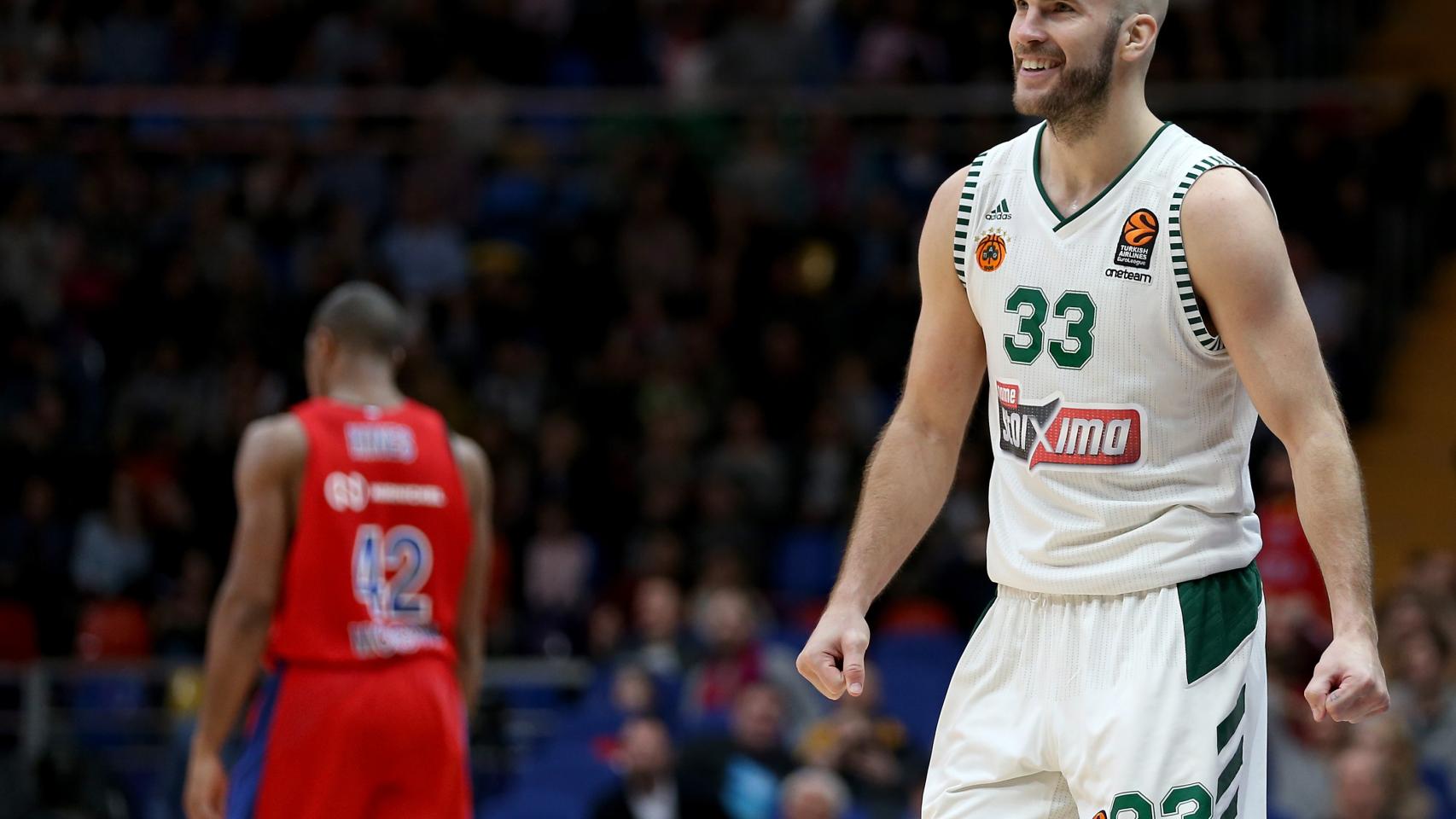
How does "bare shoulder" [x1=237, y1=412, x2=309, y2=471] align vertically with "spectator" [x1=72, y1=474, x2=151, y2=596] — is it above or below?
above

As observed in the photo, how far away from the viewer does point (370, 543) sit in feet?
20.2

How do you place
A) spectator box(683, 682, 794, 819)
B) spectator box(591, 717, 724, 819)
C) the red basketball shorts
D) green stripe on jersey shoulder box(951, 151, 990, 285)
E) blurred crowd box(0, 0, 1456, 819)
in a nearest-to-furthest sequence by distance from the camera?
green stripe on jersey shoulder box(951, 151, 990, 285)
the red basketball shorts
spectator box(683, 682, 794, 819)
spectator box(591, 717, 724, 819)
blurred crowd box(0, 0, 1456, 819)

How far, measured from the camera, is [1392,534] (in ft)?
45.3

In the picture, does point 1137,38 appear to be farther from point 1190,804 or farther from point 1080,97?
point 1190,804

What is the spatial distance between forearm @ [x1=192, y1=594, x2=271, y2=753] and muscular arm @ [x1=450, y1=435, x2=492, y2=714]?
29.6 inches

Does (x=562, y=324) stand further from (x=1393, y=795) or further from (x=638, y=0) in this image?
(x=1393, y=795)

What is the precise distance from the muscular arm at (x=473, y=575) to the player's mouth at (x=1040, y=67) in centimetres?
306

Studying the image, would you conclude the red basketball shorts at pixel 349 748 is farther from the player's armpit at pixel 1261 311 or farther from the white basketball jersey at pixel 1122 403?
the player's armpit at pixel 1261 311

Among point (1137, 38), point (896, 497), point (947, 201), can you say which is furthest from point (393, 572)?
point (1137, 38)

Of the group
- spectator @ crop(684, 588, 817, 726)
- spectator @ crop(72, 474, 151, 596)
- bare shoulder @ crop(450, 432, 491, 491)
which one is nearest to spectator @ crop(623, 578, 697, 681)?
spectator @ crop(684, 588, 817, 726)

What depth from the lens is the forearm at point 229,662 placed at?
5.99 m

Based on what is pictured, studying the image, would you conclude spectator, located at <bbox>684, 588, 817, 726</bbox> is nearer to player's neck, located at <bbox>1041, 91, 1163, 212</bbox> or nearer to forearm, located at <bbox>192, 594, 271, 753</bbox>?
forearm, located at <bbox>192, 594, 271, 753</bbox>

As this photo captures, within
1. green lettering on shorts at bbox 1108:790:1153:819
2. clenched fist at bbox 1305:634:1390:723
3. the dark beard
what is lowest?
green lettering on shorts at bbox 1108:790:1153:819

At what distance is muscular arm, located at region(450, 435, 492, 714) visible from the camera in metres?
6.50
